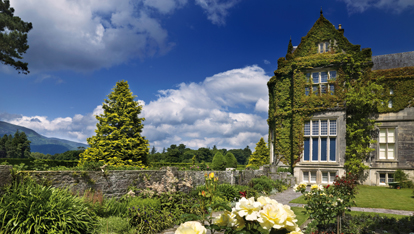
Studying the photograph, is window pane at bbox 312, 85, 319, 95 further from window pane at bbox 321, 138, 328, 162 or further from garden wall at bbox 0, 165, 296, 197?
garden wall at bbox 0, 165, 296, 197

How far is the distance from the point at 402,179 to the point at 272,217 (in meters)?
18.2

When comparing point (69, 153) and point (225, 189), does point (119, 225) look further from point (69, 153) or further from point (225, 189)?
point (69, 153)

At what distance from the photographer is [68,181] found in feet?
19.8

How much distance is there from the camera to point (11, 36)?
614 inches

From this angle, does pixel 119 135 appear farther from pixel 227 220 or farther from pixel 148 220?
pixel 227 220

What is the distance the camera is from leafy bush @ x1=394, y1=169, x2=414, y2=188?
49.9 ft

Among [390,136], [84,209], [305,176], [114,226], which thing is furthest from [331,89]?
[84,209]

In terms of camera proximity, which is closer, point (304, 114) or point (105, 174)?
point (105, 174)

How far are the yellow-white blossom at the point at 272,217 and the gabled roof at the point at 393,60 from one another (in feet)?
68.4

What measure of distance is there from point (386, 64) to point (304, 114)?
7.14 meters

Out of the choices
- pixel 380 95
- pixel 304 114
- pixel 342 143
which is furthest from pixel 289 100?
pixel 380 95

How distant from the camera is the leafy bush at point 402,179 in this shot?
15.2 m

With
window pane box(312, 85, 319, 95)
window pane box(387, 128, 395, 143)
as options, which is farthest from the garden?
window pane box(387, 128, 395, 143)

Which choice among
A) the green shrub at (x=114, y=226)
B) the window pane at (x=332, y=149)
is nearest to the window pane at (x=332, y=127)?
the window pane at (x=332, y=149)
